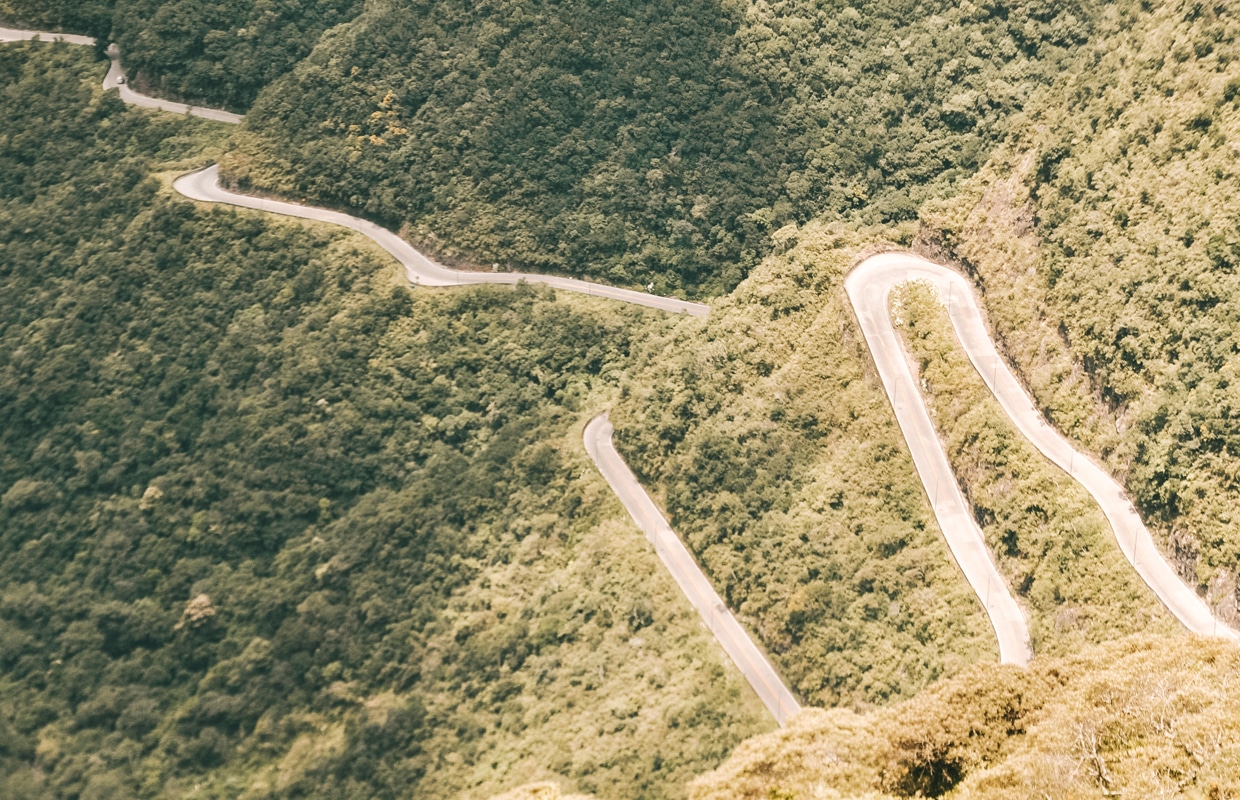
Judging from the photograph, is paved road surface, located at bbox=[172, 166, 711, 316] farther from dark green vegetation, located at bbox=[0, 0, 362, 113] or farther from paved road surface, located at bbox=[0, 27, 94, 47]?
paved road surface, located at bbox=[0, 27, 94, 47]

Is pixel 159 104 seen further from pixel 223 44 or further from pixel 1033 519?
pixel 1033 519

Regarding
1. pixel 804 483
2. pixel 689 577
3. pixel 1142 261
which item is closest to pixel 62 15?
pixel 689 577

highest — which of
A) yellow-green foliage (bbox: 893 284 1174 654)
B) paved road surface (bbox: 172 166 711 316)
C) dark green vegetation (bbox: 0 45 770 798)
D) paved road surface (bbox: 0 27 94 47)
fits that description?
yellow-green foliage (bbox: 893 284 1174 654)

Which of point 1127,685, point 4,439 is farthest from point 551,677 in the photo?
point 4,439

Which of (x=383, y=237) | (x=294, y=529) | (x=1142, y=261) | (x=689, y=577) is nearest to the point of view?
(x=1142, y=261)

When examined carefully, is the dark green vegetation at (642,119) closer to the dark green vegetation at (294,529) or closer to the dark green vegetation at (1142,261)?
the dark green vegetation at (294,529)

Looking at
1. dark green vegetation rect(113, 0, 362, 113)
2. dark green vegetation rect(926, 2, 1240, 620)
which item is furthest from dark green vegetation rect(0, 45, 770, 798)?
dark green vegetation rect(926, 2, 1240, 620)

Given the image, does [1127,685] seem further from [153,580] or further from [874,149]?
[153,580]
